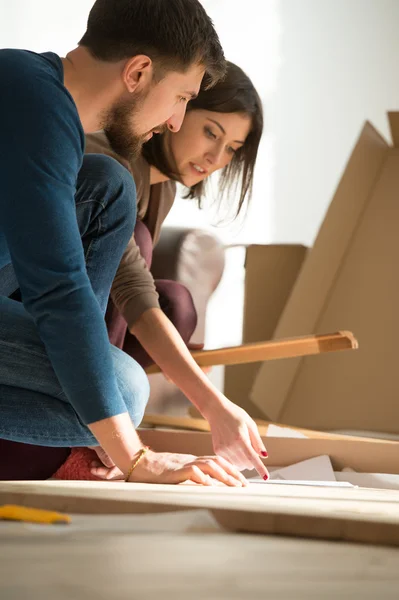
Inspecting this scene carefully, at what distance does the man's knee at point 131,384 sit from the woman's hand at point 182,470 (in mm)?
123

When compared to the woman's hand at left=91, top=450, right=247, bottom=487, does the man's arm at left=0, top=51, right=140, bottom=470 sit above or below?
above

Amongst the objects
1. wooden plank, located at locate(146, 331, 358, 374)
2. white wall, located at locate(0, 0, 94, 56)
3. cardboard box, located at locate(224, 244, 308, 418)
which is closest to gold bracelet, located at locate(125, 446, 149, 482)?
wooden plank, located at locate(146, 331, 358, 374)

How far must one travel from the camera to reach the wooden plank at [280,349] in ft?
3.76

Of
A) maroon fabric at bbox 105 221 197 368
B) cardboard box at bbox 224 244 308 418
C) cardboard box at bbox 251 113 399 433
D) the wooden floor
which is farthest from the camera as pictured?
cardboard box at bbox 224 244 308 418

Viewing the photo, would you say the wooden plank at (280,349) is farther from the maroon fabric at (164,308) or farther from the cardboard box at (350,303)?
the cardboard box at (350,303)

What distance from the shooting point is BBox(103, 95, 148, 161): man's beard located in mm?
809

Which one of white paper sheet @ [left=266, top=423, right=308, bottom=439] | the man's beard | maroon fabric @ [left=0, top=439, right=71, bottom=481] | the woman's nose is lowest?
maroon fabric @ [left=0, top=439, right=71, bottom=481]

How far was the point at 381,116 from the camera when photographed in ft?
8.00

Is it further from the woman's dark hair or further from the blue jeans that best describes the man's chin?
the woman's dark hair

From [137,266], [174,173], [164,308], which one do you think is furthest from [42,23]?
[137,266]

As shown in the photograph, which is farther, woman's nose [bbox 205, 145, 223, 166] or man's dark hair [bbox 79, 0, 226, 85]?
woman's nose [bbox 205, 145, 223, 166]

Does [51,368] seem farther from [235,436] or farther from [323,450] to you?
[323,450]

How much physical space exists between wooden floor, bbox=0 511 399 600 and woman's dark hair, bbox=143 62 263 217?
39.3 inches

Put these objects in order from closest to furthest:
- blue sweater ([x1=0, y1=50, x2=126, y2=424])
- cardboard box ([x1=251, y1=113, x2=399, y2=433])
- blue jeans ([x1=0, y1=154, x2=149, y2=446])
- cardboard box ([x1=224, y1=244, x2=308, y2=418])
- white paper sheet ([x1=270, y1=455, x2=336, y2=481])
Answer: blue sweater ([x1=0, y1=50, x2=126, y2=424])
blue jeans ([x1=0, y1=154, x2=149, y2=446])
white paper sheet ([x1=270, y1=455, x2=336, y2=481])
cardboard box ([x1=251, y1=113, x2=399, y2=433])
cardboard box ([x1=224, y1=244, x2=308, y2=418])
